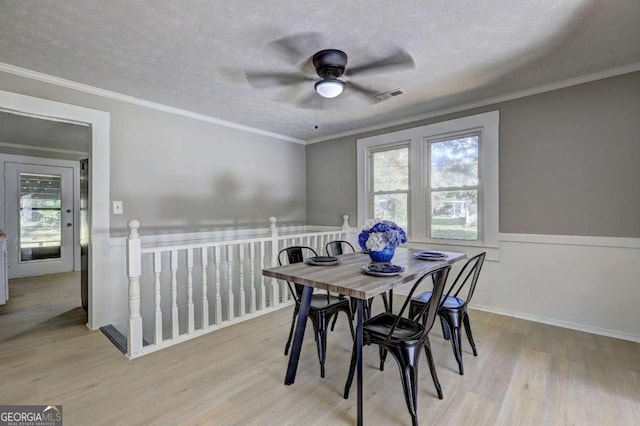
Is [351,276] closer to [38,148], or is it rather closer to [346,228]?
[346,228]

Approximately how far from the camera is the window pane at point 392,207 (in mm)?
4133

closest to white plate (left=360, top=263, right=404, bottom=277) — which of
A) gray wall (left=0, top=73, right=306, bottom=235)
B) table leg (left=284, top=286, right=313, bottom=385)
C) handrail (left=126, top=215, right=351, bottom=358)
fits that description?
table leg (left=284, top=286, right=313, bottom=385)

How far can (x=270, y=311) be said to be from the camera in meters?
3.48

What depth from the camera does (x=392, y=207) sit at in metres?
4.24

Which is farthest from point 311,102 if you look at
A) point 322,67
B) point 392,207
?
point 392,207

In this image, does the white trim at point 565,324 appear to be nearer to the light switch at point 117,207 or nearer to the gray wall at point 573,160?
the gray wall at point 573,160

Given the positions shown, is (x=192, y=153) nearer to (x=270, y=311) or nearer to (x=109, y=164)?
(x=109, y=164)

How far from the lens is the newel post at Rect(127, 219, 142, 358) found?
2.41m

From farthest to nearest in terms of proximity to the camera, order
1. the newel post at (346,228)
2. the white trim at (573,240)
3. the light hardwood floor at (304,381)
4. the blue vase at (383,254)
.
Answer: the newel post at (346,228), the white trim at (573,240), the blue vase at (383,254), the light hardwood floor at (304,381)

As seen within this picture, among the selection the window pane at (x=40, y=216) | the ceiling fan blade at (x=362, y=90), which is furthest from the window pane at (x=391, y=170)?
the window pane at (x=40, y=216)

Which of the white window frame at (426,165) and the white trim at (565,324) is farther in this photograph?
the white window frame at (426,165)

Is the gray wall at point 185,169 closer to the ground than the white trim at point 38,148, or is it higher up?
closer to the ground

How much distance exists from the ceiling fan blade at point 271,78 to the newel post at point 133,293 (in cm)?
152

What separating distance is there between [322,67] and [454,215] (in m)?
2.40
